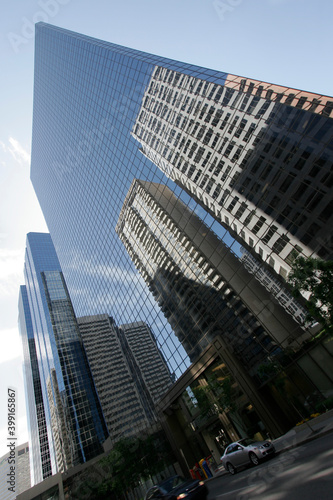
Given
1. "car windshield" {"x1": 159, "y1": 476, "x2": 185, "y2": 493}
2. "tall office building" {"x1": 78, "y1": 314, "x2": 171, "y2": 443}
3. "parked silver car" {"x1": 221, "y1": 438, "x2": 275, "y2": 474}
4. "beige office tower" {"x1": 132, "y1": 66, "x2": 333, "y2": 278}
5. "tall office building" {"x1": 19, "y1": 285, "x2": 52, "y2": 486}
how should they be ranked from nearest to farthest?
"car windshield" {"x1": 159, "y1": 476, "x2": 185, "y2": 493}
"parked silver car" {"x1": 221, "y1": 438, "x2": 275, "y2": 474}
"beige office tower" {"x1": 132, "y1": 66, "x2": 333, "y2": 278}
"tall office building" {"x1": 78, "y1": 314, "x2": 171, "y2": 443}
"tall office building" {"x1": 19, "y1": 285, "x2": 52, "y2": 486}

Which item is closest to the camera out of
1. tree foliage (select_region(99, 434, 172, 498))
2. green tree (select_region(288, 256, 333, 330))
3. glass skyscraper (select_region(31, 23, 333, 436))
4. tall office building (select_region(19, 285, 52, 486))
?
green tree (select_region(288, 256, 333, 330))

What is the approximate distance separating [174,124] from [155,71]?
1046 centimetres

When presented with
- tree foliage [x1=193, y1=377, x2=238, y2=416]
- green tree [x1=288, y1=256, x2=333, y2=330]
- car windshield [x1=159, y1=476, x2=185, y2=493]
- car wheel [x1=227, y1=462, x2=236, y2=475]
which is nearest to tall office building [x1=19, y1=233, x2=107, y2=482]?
tree foliage [x1=193, y1=377, x2=238, y2=416]

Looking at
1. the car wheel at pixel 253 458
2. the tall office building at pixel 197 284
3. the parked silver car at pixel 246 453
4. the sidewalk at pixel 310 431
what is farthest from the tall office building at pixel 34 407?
the car wheel at pixel 253 458

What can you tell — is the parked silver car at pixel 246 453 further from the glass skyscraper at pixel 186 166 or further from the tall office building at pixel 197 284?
the tall office building at pixel 197 284

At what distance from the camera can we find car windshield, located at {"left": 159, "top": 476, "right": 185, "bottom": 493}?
11.5m

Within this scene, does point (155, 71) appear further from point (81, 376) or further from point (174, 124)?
point (81, 376)

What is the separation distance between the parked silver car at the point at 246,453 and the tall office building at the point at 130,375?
24406mm

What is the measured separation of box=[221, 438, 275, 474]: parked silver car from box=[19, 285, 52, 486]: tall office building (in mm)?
120271

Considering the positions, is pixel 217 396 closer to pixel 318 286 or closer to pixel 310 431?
pixel 310 431

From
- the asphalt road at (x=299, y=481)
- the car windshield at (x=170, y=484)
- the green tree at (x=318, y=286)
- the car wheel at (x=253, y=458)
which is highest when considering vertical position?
the green tree at (x=318, y=286)

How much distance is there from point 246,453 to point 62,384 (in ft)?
335

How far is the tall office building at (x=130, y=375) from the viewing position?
42188 millimetres

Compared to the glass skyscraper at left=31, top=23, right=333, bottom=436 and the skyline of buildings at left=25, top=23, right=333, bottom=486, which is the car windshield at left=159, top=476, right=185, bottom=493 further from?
the skyline of buildings at left=25, top=23, right=333, bottom=486
